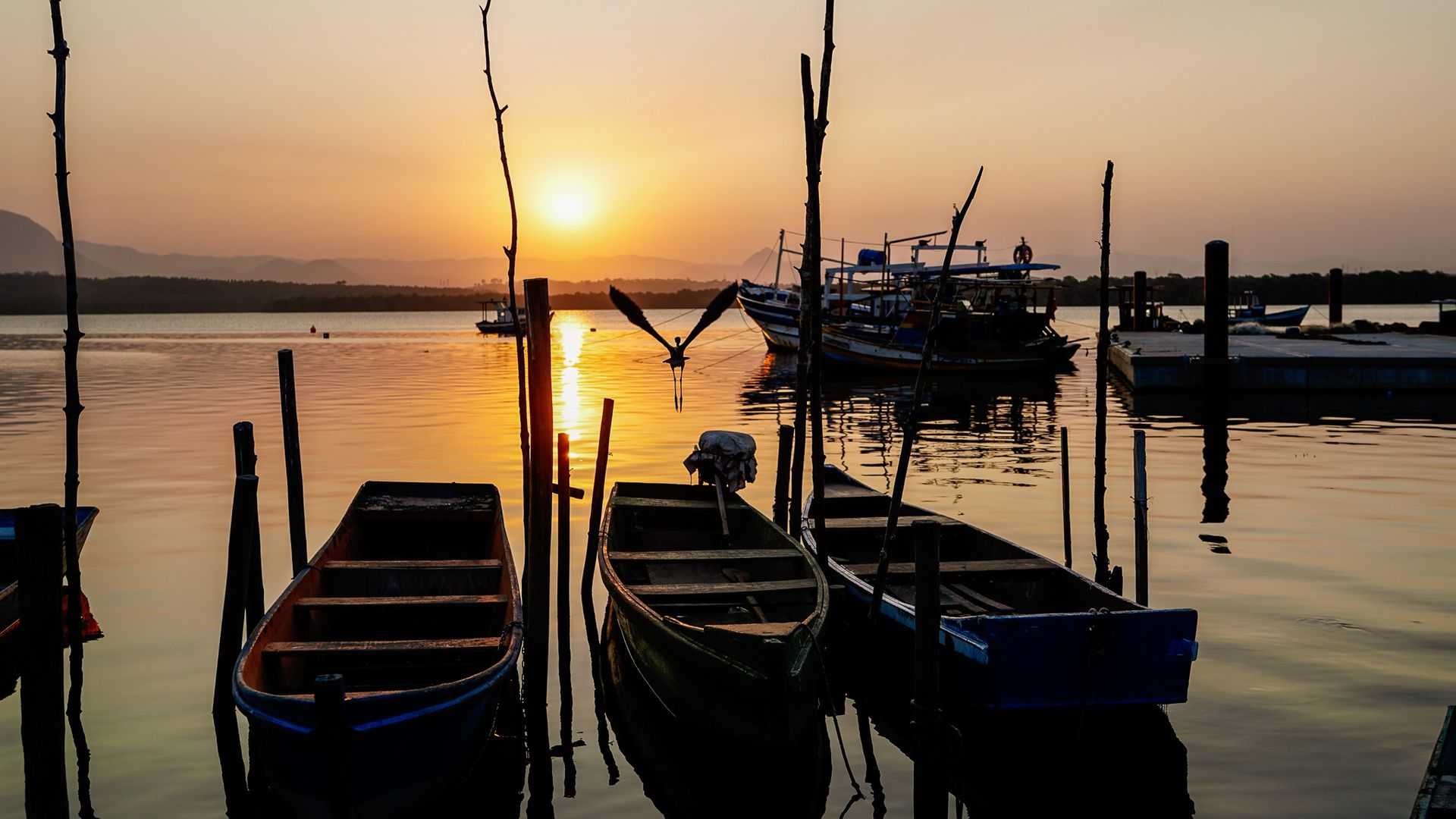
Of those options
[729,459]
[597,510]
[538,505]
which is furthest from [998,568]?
[597,510]

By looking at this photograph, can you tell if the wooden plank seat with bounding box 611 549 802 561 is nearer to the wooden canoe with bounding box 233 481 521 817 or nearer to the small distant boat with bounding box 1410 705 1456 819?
the wooden canoe with bounding box 233 481 521 817

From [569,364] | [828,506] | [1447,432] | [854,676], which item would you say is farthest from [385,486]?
[569,364]

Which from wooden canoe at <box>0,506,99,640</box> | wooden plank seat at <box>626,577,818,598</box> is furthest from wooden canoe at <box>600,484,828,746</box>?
wooden canoe at <box>0,506,99,640</box>

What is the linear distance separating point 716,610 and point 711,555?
953mm

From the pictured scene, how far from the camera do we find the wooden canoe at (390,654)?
679 cm

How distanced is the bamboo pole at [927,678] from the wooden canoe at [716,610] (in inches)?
34.8

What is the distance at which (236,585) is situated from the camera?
27.9ft

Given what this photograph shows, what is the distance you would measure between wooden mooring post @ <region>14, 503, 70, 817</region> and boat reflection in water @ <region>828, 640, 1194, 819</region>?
531cm

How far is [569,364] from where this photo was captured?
70.2 m

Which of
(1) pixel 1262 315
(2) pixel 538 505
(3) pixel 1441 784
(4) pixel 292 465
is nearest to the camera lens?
(3) pixel 1441 784

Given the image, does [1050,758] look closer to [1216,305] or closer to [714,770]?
[714,770]

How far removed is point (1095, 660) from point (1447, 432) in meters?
22.9

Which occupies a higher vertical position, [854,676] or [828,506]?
[828,506]

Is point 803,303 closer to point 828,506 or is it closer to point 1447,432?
point 828,506
